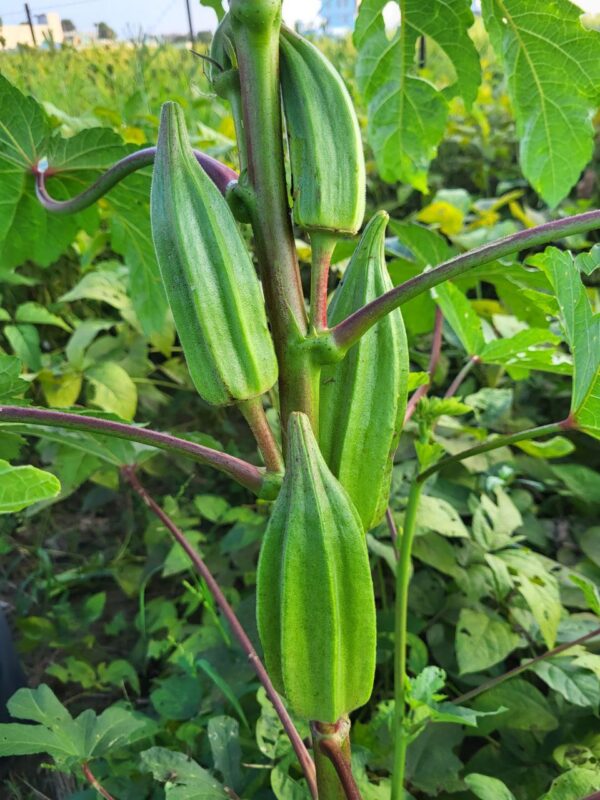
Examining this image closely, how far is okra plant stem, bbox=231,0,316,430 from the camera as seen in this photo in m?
0.55

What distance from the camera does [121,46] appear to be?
2.48 meters

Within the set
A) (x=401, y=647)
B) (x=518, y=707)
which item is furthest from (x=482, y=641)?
(x=401, y=647)

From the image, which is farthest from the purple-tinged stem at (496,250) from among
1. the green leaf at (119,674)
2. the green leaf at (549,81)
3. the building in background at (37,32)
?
the building in background at (37,32)

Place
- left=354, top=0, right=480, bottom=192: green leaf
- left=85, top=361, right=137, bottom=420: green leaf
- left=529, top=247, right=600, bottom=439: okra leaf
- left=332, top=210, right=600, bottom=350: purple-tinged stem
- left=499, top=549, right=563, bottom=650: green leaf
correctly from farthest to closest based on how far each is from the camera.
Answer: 1. left=85, top=361, right=137, bottom=420: green leaf
2. left=499, top=549, right=563, bottom=650: green leaf
3. left=354, top=0, right=480, bottom=192: green leaf
4. left=529, top=247, right=600, bottom=439: okra leaf
5. left=332, top=210, right=600, bottom=350: purple-tinged stem

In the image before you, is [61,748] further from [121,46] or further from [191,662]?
[121,46]

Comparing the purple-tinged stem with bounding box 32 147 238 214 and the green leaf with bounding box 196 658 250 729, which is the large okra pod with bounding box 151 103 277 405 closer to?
the purple-tinged stem with bounding box 32 147 238 214

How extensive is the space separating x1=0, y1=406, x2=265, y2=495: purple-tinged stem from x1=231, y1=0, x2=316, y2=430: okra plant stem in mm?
63

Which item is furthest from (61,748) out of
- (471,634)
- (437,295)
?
(437,295)

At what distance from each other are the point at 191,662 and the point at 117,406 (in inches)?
22.6

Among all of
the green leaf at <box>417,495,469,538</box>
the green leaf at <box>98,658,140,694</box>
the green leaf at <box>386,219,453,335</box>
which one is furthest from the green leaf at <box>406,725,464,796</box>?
the green leaf at <box>386,219,453,335</box>

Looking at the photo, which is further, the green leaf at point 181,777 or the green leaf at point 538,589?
the green leaf at point 538,589

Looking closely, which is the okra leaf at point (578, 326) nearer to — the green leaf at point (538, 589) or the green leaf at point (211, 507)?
the green leaf at point (538, 589)

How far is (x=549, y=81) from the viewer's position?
2.62 ft

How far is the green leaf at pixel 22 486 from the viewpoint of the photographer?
21.7 inches
